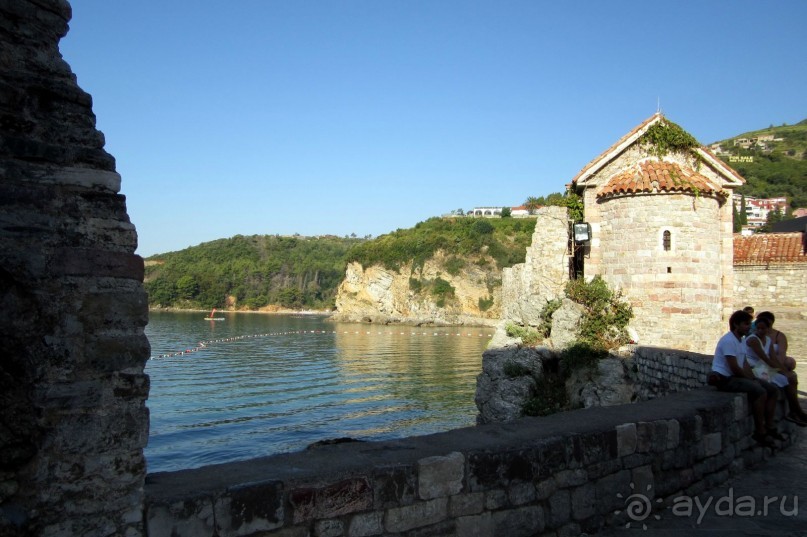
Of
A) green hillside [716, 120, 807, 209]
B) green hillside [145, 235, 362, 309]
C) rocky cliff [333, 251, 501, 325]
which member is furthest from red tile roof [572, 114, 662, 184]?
green hillside [145, 235, 362, 309]

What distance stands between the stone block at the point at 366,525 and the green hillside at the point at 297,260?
83.4 m

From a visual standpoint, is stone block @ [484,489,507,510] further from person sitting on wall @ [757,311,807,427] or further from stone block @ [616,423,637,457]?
person sitting on wall @ [757,311,807,427]

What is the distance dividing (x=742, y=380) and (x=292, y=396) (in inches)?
956

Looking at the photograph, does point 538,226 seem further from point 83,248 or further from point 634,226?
point 83,248

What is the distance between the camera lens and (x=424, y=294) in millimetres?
89312

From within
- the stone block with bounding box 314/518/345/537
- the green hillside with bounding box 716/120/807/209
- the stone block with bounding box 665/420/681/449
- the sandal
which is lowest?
A: the sandal

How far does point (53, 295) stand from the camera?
3.08 metres

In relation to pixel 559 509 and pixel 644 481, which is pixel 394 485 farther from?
pixel 644 481

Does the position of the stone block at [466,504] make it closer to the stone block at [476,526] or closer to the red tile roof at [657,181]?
the stone block at [476,526]

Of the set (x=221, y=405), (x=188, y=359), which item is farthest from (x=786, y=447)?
(x=188, y=359)

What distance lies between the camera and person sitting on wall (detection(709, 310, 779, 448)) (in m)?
6.98

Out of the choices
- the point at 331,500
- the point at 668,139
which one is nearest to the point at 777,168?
the point at 668,139

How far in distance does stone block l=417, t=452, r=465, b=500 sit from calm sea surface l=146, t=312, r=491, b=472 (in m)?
11.6

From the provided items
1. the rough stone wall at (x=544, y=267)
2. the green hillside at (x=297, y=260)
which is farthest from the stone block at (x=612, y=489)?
the green hillside at (x=297, y=260)
